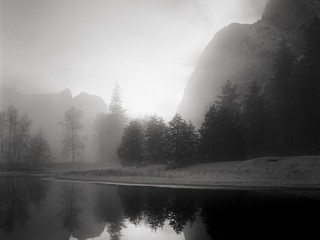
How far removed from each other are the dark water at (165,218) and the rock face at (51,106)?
445 ft

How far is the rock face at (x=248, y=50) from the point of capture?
83750 millimetres

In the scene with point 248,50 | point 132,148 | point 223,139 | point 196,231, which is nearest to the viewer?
point 196,231

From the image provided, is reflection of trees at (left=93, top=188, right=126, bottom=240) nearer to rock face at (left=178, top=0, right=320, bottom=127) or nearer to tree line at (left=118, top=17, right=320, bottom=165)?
tree line at (left=118, top=17, right=320, bottom=165)

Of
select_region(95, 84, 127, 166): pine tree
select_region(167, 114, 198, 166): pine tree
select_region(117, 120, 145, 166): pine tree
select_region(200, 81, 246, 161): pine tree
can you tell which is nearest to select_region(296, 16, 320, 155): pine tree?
select_region(200, 81, 246, 161): pine tree

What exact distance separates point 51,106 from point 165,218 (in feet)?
560

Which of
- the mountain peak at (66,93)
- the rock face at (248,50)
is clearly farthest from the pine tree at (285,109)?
the mountain peak at (66,93)

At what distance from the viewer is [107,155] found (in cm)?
7706

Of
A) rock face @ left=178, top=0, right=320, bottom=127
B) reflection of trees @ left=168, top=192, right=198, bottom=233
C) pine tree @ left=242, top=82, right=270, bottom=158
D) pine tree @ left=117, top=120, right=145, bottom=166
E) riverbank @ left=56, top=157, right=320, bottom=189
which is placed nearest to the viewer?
reflection of trees @ left=168, top=192, right=198, bottom=233

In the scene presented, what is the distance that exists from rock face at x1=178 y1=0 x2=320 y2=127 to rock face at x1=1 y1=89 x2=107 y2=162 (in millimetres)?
72778

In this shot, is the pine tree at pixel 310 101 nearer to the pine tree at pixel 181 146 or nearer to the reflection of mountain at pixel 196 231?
the pine tree at pixel 181 146

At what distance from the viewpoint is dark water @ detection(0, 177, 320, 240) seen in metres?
11.2

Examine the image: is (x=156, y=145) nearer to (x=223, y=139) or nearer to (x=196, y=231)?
(x=223, y=139)

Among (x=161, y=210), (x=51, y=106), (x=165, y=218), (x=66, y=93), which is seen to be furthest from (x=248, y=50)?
(x=51, y=106)

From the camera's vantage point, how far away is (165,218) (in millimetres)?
14633
